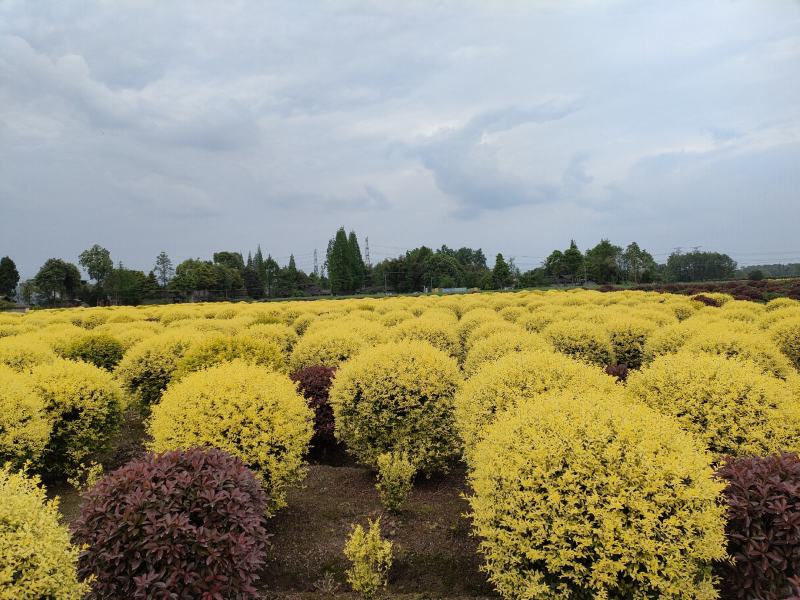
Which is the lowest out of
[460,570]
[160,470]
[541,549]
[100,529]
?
[460,570]

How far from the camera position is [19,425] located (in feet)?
19.4

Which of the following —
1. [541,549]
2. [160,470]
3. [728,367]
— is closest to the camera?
[541,549]

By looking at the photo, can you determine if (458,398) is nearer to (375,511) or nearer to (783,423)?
(375,511)

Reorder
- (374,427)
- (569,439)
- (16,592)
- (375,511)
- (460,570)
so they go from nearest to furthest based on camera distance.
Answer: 1. (16,592)
2. (569,439)
3. (460,570)
4. (375,511)
5. (374,427)

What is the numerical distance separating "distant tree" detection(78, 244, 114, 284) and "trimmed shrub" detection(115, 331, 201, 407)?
75.3 metres

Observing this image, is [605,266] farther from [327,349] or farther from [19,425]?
[19,425]

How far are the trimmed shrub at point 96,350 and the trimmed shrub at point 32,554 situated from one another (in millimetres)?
8768

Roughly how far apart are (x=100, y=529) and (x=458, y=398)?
3.83 meters

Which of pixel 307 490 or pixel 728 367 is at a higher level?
pixel 728 367

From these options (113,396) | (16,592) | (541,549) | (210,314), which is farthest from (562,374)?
(210,314)

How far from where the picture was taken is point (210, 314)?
19547 millimetres

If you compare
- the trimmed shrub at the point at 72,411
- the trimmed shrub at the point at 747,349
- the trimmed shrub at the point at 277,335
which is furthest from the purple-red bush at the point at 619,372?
the trimmed shrub at the point at 72,411

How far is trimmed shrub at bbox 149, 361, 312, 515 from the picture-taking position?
5.15 metres

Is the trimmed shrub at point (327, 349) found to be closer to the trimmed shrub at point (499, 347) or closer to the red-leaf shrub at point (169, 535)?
the trimmed shrub at point (499, 347)
